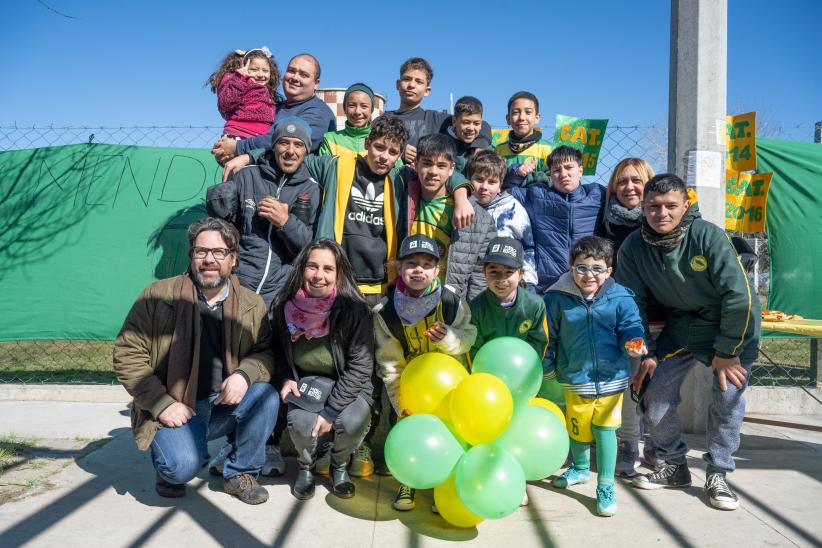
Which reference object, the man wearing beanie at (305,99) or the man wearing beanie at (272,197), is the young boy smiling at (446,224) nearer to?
the man wearing beanie at (272,197)

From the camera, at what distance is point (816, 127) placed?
534cm

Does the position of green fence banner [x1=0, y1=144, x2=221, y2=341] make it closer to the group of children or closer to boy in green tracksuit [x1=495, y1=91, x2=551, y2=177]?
the group of children

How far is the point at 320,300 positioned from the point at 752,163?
11.1ft

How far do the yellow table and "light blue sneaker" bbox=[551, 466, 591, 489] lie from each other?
177 centimetres

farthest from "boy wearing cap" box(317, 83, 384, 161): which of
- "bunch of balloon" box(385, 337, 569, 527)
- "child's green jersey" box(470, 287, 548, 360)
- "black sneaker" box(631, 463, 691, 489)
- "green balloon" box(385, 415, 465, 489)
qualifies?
"black sneaker" box(631, 463, 691, 489)

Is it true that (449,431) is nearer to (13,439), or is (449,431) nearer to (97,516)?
(97,516)

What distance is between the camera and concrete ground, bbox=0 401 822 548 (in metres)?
2.63

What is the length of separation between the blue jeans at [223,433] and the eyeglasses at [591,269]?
68.4 inches

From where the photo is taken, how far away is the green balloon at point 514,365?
2.80m

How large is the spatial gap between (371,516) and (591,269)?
165 centimetres

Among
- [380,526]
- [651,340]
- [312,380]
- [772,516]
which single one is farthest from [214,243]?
[772,516]

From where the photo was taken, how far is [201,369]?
10.5 feet

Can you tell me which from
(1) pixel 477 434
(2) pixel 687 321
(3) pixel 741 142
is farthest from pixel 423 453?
(3) pixel 741 142

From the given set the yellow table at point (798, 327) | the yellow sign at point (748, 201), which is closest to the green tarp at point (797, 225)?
the yellow sign at point (748, 201)
